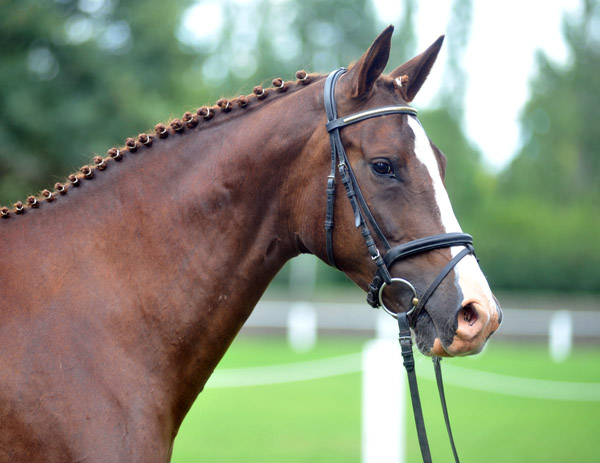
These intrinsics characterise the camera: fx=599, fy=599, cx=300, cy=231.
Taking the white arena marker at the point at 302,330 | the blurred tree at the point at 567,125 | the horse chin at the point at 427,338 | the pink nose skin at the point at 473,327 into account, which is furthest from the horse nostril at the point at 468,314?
the blurred tree at the point at 567,125

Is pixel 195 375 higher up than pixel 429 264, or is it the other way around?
pixel 429 264

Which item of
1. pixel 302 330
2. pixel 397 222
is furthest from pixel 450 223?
pixel 302 330

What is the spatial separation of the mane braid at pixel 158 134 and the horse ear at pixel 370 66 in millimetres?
348

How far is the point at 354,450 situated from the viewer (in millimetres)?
7645

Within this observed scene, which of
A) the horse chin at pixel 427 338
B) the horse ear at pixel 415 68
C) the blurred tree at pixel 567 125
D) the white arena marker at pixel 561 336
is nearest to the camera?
the horse chin at pixel 427 338

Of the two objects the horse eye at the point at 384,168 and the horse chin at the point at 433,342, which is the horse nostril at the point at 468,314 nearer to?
the horse chin at the point at 433,342

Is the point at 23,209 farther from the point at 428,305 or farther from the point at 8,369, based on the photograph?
the point at 428,305

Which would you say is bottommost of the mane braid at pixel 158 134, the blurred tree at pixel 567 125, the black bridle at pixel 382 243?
the black bridle at pixel 382 243

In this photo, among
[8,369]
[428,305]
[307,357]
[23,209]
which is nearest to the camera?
[8,369]

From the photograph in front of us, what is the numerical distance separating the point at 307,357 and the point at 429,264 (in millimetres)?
11865

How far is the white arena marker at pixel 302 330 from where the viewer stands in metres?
16.2

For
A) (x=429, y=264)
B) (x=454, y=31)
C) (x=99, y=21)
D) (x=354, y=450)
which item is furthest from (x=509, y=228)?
(x=429, y=264)

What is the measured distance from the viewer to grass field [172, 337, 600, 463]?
747 cm

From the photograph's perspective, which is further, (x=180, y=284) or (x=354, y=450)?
(x=354, y=450)
